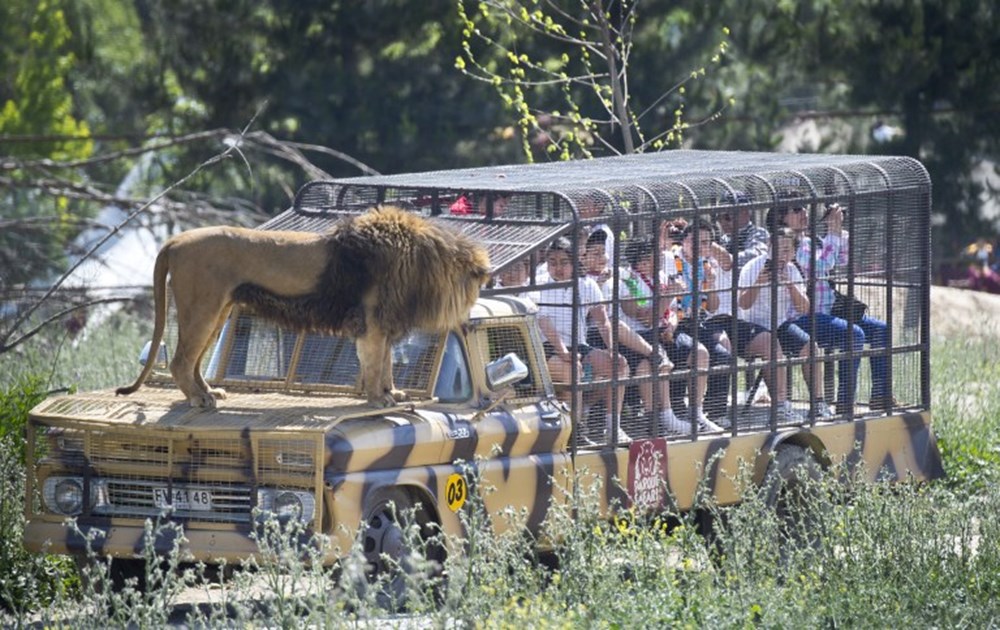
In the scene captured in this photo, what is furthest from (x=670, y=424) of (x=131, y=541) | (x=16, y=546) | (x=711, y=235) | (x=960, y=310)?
(x=960, y=310)

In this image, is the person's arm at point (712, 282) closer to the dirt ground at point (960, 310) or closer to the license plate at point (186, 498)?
the license plate at point (186, 498)

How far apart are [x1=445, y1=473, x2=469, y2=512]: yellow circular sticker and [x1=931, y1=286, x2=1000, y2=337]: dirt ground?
11824mm

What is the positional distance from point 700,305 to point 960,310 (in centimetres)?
1204

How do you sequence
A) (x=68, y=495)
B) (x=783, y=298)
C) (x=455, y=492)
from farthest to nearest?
(x=783, y=298), (x=455, y=492), (x=68, y=495)

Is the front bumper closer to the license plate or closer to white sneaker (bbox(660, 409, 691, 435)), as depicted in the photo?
the license plate

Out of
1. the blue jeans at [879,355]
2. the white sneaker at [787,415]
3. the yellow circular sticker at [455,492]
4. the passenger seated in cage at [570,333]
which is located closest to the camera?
the yellow circular sticker at [455,492]

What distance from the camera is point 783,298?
11.4 m

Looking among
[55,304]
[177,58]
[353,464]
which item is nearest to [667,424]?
[353,464]

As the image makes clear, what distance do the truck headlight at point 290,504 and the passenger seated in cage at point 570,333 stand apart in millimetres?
2011

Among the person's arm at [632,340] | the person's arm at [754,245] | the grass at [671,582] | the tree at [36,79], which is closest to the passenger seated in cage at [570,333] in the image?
the person's arm at [632,340]

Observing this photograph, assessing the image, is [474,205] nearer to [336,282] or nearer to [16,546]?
[336,282]

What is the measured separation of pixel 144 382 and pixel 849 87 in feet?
54.9

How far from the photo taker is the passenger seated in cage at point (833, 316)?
11.4 metres

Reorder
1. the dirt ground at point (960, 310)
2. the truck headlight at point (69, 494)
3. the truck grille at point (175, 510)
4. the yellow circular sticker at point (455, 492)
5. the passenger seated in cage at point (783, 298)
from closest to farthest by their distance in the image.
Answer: the truck grille at point (175, 510) → the truck headlight at point (69, 494) → the yellow circular sticker at point (455, 492) → the passenger seated in cage at point (783, 298) → the dirt ground at point (960, 310)
